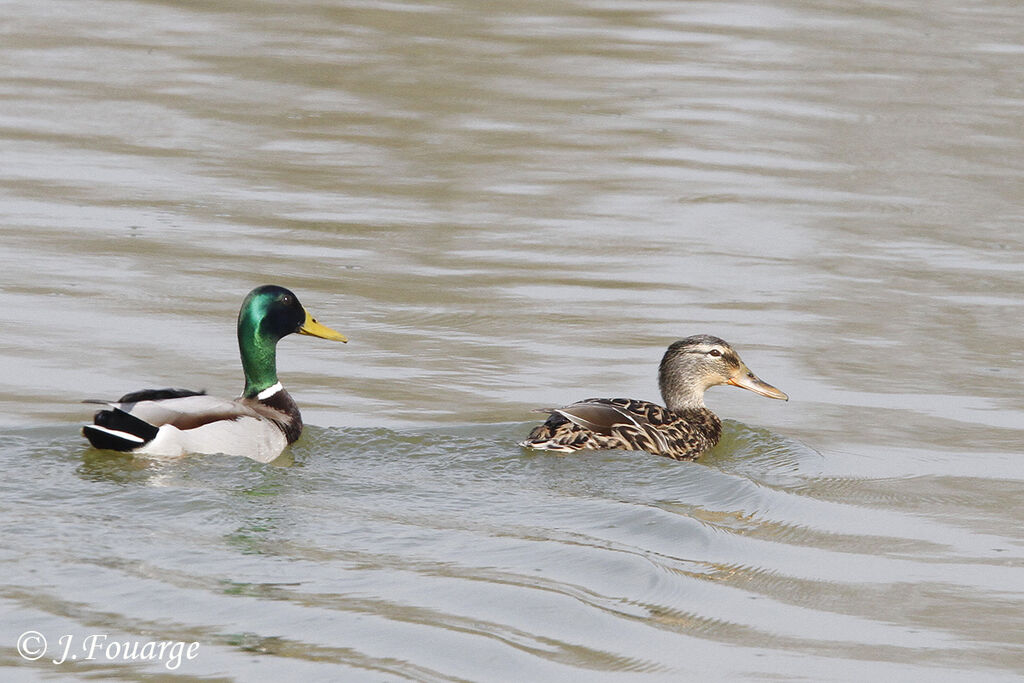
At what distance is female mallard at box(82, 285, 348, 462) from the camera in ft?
28.8

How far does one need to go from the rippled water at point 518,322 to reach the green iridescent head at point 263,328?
1.60ft

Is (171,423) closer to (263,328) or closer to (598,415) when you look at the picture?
(263,328)

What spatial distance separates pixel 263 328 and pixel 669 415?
230 centimetres

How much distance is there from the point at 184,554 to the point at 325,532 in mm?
678

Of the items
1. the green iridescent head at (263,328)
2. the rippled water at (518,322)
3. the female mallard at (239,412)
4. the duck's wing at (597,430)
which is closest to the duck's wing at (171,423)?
the female mallard at (239,412)

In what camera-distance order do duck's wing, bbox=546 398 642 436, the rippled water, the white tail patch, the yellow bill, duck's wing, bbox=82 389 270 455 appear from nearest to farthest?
1. the rippled water
2. duck's wing, bbox=82 389 270 455
3. duck's wing, bbox=546 398 642 436
4. the white tail patch
5. the yellow bill

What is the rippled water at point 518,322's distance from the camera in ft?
22.4

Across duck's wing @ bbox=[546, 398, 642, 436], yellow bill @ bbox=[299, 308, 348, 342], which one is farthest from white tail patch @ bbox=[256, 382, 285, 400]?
duck's wing @ bbox=[546, 398, 642, 436]

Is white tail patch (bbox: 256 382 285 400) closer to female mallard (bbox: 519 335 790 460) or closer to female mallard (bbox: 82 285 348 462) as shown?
female mallard (bbox: 82 285 348 462)

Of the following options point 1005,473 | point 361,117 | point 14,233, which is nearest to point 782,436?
point 1005,473

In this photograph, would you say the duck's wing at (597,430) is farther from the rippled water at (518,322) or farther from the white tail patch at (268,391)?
the white tail patch at (268,391)

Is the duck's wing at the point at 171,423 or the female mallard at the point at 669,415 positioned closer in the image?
the duck's wing at the point at 171,423

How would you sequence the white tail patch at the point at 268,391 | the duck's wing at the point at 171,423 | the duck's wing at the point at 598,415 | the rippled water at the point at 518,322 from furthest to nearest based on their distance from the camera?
1. the white tail patch at the point at 268,391
2. the duck's wing at the point at 598,415
3. the duck's wing at the point at 171,423
4. the rippled water at the point at 518,322

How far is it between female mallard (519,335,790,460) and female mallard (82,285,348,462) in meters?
1.34
